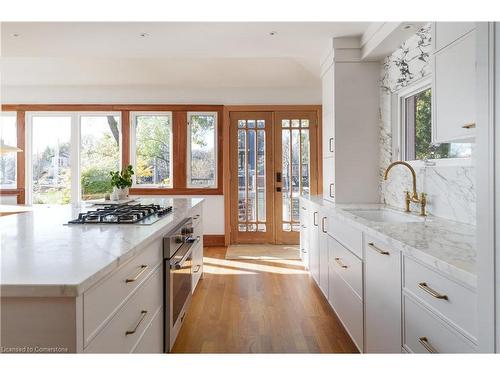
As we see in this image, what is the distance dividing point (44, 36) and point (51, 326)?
127 inches

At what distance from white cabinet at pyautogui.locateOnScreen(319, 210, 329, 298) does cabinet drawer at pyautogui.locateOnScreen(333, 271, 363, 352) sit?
1.01 feet

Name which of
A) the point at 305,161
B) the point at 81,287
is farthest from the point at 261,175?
the point at 81,287

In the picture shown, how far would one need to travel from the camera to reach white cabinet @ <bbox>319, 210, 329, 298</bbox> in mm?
2926

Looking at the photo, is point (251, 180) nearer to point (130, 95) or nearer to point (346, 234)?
point (130, 95)

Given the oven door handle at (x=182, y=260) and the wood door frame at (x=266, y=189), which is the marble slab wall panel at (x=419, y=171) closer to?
the oven door handle at (x=182, y=260)

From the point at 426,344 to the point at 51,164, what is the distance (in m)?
5.93

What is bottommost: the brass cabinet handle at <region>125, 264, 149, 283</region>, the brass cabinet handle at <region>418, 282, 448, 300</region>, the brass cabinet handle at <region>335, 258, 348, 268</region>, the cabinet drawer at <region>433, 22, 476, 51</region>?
the brass cabinet handle at <region>335, 258, 348, 268</region>

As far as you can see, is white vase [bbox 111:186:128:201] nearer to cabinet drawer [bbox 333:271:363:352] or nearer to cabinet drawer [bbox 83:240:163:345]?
cabinet drawer [bbox 83:240:163:345]

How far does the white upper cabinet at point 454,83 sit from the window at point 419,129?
1.88 ft

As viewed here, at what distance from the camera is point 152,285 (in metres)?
1.70

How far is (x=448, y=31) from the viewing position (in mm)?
1765

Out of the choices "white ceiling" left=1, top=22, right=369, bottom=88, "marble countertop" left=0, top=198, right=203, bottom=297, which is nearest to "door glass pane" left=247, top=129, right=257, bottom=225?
"white ceiling" left=1, top=22, right=369, bottom=88

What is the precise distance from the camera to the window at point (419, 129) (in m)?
2.54
